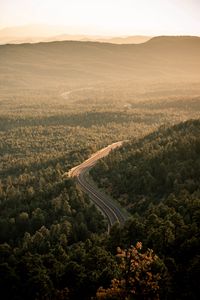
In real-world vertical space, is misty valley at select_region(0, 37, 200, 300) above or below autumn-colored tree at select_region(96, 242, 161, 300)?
below

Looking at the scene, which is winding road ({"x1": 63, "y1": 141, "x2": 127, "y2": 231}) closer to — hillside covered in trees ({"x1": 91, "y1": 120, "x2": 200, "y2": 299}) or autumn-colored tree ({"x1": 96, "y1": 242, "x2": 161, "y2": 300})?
hillside covered in trees ({"x1": 91, "y1": 120, "x2": 200, "y2": 299})

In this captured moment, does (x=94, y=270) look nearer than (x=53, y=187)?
Yes

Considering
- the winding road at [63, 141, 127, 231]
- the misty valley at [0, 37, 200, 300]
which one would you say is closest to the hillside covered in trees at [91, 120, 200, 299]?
the misty valley at [0, 37, 200, 300]

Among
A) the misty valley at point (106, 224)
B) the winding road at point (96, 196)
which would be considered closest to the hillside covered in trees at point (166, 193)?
the misty valley at point (106, 224)

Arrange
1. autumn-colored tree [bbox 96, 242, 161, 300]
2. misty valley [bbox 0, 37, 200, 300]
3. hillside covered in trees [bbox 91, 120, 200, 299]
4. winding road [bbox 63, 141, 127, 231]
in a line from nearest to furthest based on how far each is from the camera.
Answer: autumn-colored tree [bbox 96, 242, 161, 300] → misty valley [bbox 0, 37, 200, 300] → hillside covered in trees [bbox 91, 120, 200, 299] → winding road [bbox 63, 141, 127, 231]

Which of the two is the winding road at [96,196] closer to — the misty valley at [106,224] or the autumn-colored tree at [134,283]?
the misty valley at [106,224]

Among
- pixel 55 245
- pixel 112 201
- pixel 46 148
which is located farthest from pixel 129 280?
pixel 46 148

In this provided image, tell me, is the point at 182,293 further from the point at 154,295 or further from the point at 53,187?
the point at 53,187
